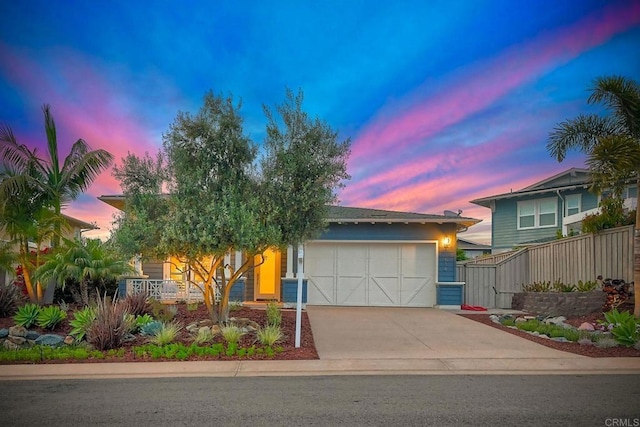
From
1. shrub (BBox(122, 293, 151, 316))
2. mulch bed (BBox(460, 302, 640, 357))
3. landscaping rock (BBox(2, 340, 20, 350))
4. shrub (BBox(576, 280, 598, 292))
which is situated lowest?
landscaping rock (BBox(2, 340, 20, 350))

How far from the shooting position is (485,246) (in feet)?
122

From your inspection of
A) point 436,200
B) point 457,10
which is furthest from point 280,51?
point 436,200

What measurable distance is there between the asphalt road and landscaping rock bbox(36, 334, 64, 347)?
8.48 ft

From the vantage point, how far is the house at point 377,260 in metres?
15.5

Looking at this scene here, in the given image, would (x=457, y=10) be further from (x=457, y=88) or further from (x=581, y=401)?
(x=581, y=401)

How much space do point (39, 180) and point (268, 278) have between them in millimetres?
8763

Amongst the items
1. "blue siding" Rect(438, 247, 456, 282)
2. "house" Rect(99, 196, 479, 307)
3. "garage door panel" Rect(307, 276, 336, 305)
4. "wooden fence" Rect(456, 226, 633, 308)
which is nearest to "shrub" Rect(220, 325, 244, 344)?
"house" Rect(99, 196, 479, 307)

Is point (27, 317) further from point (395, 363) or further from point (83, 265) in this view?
point (395, 363)

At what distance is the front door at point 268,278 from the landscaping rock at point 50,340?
819 cm

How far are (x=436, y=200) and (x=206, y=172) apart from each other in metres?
15.9

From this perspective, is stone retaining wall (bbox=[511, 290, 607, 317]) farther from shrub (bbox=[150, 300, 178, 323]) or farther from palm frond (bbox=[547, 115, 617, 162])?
shrub (bbox=[150, 300, 178, 323])

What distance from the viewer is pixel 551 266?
1450 cm

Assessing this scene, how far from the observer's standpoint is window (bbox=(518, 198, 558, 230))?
76.1 feet

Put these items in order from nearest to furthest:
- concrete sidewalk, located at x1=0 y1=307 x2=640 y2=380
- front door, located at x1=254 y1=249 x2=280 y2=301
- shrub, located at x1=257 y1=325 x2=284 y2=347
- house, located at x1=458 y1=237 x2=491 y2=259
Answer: concrete sidewalk, located at x1=0 y1=307 x2=640 y2=380 → shrub, located at x1=257 y1=325 x2=284 y2=347 → front door, located at x1=254 y1=249 x2=280 y2=301 → house, located at x1=458 y1=237 x2=491 y2=259
